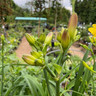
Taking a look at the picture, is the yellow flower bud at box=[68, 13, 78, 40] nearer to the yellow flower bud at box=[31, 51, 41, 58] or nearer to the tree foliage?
the yellow flower bud at box=[31, 51, 41, 58]

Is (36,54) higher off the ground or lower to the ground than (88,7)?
lower

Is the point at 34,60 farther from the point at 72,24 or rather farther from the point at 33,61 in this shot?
the point at 72,24

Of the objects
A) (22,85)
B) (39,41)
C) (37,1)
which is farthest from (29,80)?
(37,1)

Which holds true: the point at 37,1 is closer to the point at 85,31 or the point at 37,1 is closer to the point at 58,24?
the point at 85,31

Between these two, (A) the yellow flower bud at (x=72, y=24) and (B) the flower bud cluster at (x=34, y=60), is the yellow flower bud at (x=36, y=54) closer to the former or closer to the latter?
(B) the flower bud cluster at (x=34, y=60)

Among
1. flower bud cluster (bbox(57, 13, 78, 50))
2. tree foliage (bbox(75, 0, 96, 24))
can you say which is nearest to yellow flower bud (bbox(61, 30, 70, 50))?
flower bud cluster (bbox(57, 13, 78, 50))

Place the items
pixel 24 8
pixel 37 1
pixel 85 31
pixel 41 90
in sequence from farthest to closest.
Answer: pixel 24 8, pixel 85 31, pixel 37 1, pixel 41 90

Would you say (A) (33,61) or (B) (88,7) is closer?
(A) (33,61)

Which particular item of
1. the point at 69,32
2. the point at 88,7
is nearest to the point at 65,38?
the point at 69,32

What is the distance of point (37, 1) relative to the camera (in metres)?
4.02

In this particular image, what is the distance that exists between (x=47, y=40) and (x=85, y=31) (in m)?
5.45

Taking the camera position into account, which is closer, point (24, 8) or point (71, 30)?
point (71, 30)

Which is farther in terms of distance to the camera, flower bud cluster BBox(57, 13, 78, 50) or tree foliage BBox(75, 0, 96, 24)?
tree foliage BBox(75, 0, 96, 24)

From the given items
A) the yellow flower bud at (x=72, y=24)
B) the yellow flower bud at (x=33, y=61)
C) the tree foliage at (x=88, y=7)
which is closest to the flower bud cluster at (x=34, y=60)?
the yellow flower bud at (x=33, y=61)
